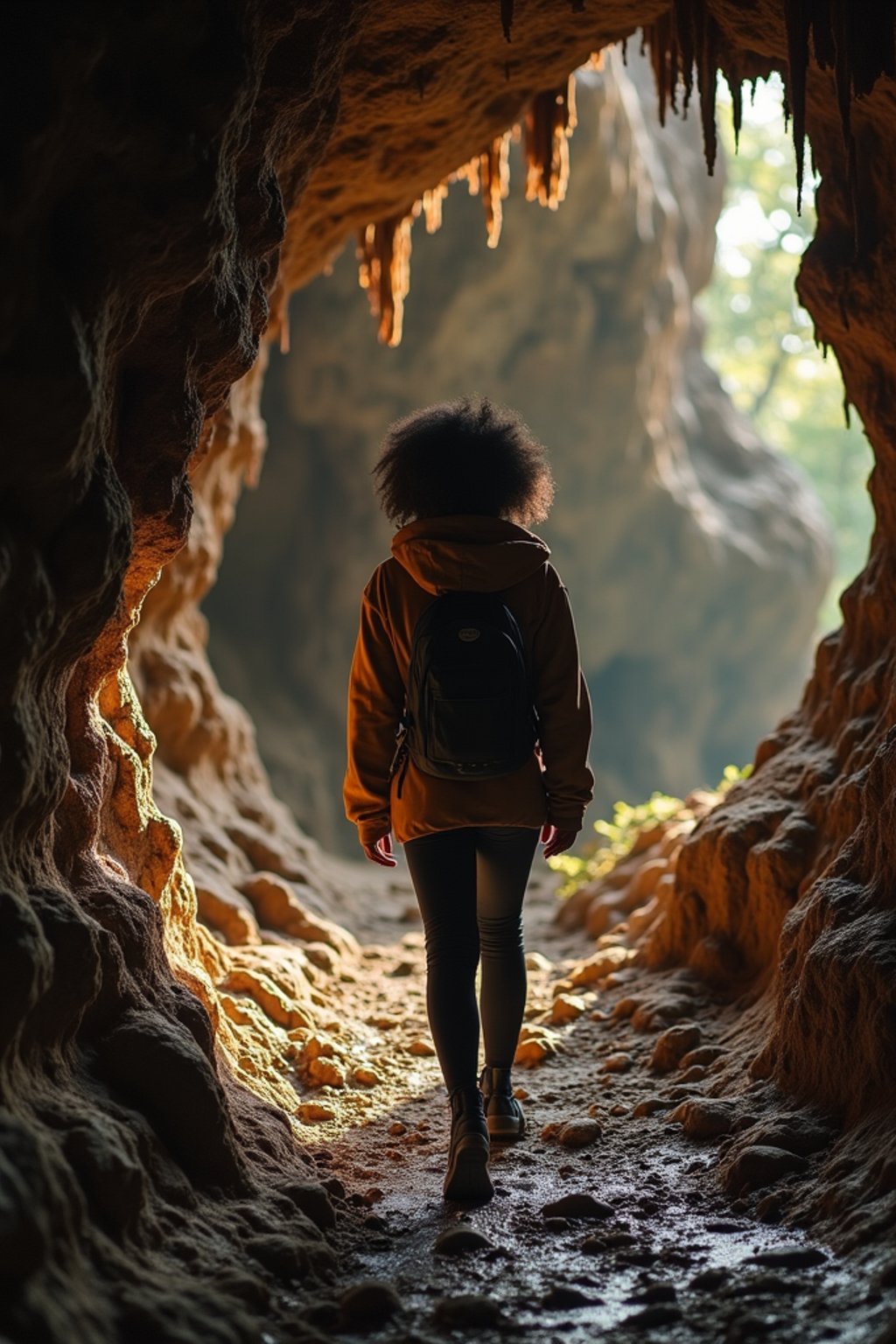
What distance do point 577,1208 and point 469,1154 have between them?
297 millimetres

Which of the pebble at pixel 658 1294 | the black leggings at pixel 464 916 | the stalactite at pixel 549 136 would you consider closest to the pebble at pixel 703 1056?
the black leggings at pixel 464 916

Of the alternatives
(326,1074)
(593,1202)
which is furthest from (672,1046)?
(593,1202)

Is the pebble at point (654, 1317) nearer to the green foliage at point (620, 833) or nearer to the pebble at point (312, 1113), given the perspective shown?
the pebble at point (312, 1113)

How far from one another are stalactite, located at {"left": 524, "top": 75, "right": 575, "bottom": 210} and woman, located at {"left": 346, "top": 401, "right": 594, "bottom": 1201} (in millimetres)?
A: 2853

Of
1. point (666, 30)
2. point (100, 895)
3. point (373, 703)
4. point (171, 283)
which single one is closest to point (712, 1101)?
point (373, 703)

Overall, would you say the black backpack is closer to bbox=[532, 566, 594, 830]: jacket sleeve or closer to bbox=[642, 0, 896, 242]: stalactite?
bbox=[532, 566, 594, 830]: jacket sleeve

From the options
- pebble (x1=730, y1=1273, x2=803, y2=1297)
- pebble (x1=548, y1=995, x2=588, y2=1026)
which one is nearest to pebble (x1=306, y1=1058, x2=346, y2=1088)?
pebble (x1=548, y1=995, x2=588, y2=1026)

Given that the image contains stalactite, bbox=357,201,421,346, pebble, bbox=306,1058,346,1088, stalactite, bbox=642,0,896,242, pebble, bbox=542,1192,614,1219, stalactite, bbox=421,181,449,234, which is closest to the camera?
pebble, bbox=542,1192,614,1219

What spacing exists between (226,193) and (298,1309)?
256 cm

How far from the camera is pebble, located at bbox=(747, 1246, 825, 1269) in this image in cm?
256

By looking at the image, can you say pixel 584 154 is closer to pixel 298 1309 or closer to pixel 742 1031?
pixel 742 1031

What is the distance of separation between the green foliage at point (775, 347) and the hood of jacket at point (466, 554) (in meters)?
27.1

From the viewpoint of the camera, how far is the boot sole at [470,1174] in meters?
3.12

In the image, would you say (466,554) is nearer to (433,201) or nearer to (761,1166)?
(761,1166)
